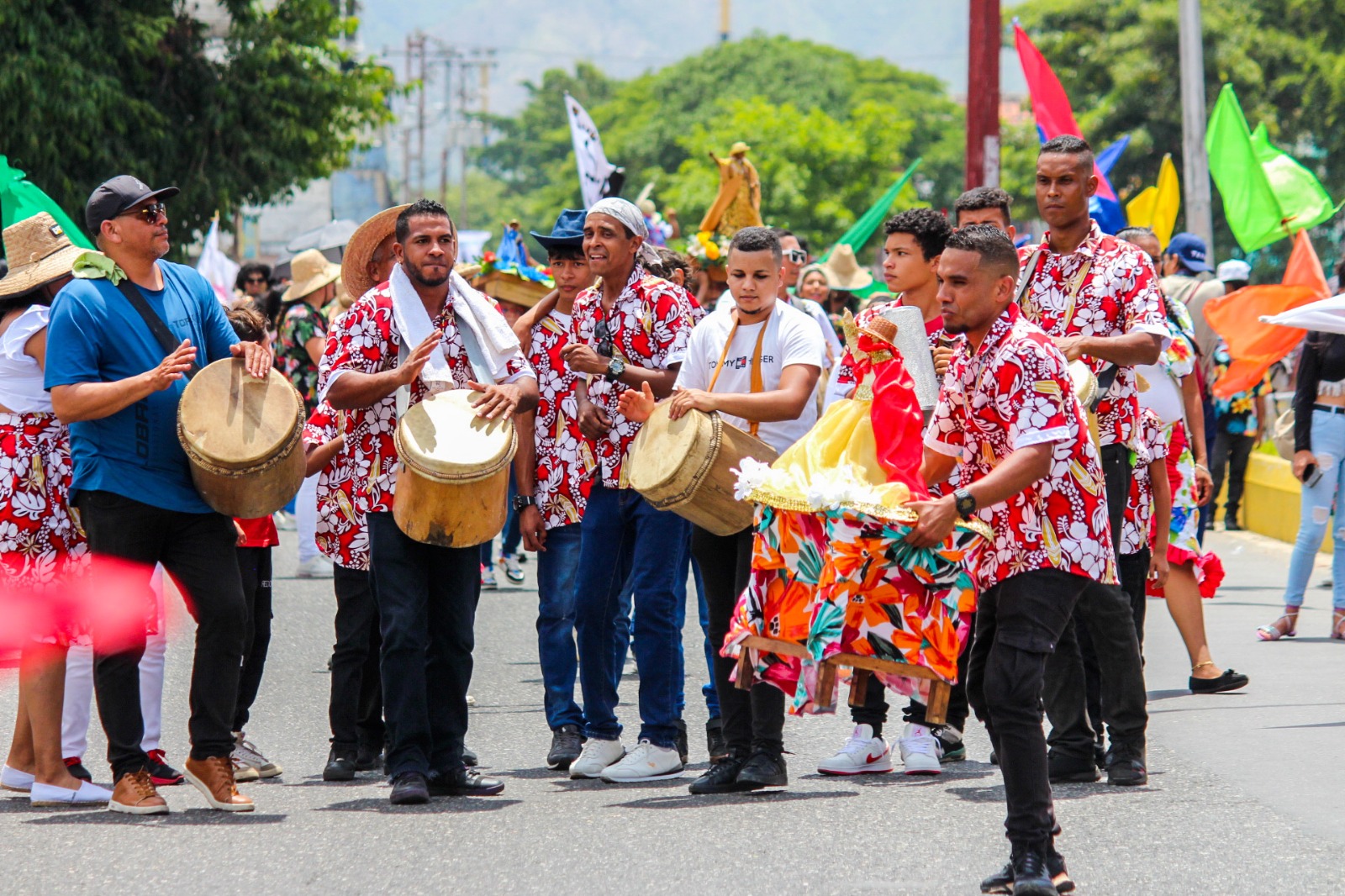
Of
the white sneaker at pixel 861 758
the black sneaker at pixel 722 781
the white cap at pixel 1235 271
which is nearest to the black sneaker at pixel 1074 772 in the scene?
the white sneaker at pixel 861 758

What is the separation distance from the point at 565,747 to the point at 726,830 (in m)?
1.37

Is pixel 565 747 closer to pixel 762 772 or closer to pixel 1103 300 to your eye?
pixel 762 772

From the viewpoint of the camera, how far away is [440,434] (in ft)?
20.8

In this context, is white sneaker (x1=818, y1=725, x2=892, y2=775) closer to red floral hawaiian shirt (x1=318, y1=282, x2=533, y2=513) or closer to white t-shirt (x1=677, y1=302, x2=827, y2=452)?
white t-shirt (x1=677, y1=302, x2=827, y2=452)

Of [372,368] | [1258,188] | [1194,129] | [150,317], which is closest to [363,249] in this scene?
[372,368]

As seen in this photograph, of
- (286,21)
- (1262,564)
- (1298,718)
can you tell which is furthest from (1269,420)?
(286,21)

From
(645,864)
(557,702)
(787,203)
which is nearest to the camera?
(645,864)

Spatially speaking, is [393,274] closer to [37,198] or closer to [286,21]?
[37,198]

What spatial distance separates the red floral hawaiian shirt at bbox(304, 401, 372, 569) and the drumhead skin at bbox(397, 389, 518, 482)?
0.28 metres

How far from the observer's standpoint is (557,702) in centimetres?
729

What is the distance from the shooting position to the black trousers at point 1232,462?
571 inches

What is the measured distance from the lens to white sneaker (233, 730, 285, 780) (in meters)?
7.09

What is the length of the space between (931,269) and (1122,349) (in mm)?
718

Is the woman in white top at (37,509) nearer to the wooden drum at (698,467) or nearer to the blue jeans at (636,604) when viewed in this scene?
the blue jeans at (636,604)
